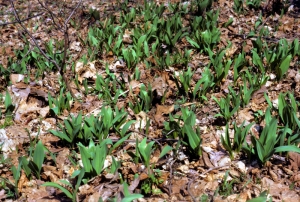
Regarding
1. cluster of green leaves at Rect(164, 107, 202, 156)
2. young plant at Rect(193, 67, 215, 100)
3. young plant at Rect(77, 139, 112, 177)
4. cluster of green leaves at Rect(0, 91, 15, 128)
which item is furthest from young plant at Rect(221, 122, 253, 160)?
cluster of green leaves at Rect(0, 91, 15, 128)

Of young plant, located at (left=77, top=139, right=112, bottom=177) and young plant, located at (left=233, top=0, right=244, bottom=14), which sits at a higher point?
young plant, located at (left=233, top=0, right=244, bottom=14)

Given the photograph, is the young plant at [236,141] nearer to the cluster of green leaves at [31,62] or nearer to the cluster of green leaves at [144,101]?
the cluster of green leaves at [144,101]

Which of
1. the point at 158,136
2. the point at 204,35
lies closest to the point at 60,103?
the point at 158,136

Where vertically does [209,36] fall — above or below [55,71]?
above

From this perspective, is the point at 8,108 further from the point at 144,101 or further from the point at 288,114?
the point at 288,114

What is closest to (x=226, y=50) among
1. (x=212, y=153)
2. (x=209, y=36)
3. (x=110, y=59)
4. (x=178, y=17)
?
(x=209, y=36)

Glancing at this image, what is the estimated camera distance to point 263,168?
222 centimetres

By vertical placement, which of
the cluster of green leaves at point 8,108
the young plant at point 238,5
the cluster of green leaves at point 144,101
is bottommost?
the cluster of green leaves at point 8,108

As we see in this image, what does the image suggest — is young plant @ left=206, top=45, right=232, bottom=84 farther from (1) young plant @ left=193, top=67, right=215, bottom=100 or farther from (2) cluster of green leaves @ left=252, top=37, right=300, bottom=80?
(2) cluster of green leaves @ left=252, top=37, right=300, bottom=80

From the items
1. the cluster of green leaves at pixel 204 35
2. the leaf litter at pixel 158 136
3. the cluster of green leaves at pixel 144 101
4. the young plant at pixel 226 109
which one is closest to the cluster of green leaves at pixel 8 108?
the leaf litter at pixel 158 136

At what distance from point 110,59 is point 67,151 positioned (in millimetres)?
1596

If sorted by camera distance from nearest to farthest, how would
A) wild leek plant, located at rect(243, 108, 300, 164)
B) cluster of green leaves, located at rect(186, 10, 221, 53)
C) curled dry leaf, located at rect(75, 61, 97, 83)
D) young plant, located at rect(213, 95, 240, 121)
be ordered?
1. wild leek plant, located at rect(243, 108, 300, 164)
2. young plant, located at rect(213, 95, 240, 121)
3. curled dry leaf, located at rect(75, 61, 97, 83)
4. cluster of green leaves, located at rect(186, 10, 221, 53)

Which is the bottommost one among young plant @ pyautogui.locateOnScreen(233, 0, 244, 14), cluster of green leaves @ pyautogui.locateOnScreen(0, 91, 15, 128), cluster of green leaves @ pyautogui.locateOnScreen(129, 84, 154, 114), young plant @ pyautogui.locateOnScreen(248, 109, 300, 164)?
cluster of green leaves @ pyautogui.locateOnScreen(0, 91, 15, 128)

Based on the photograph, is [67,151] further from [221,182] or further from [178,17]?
[178,17]
